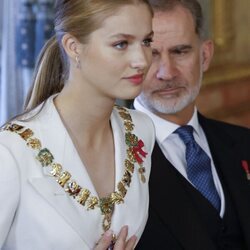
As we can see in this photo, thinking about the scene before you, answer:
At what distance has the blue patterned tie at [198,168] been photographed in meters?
1.86

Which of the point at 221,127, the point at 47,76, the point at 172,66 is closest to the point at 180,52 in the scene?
the point at 172,66

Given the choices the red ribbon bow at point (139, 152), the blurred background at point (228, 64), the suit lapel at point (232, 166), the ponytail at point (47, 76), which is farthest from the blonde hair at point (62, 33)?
the blurred background at point (228, 64)

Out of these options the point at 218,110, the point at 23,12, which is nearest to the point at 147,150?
the point at 23,12

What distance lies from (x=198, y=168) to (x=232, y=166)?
0.15 meters

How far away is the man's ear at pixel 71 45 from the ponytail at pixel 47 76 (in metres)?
0.10

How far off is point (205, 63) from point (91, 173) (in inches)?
35.8

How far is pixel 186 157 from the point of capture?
192 cm

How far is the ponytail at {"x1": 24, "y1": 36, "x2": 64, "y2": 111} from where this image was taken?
143cm

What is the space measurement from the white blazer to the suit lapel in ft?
2.00

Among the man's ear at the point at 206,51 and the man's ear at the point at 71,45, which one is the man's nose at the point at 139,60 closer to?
the man's ear at the point at 71,45

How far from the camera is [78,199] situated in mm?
1316

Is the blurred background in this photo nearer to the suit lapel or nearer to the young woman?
the suit lapel

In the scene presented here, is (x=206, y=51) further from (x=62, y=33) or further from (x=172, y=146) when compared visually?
(x=62, y=33)

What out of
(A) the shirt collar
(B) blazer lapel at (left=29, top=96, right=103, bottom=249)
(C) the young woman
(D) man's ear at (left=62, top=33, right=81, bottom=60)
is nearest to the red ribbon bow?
(C) the young woman
